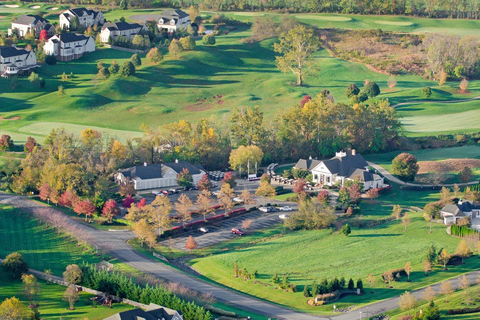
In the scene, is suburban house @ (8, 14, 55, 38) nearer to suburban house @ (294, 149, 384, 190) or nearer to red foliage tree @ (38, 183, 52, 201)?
red foliage tree @ (38, 183, 52, 201)

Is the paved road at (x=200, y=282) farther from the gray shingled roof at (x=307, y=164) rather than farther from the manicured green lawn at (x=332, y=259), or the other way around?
the gray shingled roof at (x=307, y=164)

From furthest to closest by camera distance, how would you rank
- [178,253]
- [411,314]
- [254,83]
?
[254,83]
[178,253]
[411,314]

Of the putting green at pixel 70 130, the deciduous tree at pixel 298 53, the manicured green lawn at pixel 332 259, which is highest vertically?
the deciduous tree at pixel 298 53

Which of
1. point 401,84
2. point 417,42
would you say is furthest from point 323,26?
point 401,84

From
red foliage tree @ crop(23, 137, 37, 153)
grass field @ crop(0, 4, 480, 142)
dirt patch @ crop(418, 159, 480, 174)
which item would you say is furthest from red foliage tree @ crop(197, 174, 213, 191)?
dirt patch @ crop(418, 159, 480, 174)

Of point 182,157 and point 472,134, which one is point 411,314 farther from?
point 472,134

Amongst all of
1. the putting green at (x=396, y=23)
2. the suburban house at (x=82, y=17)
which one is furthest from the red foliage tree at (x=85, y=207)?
the putting green at (x=396, y=23)
